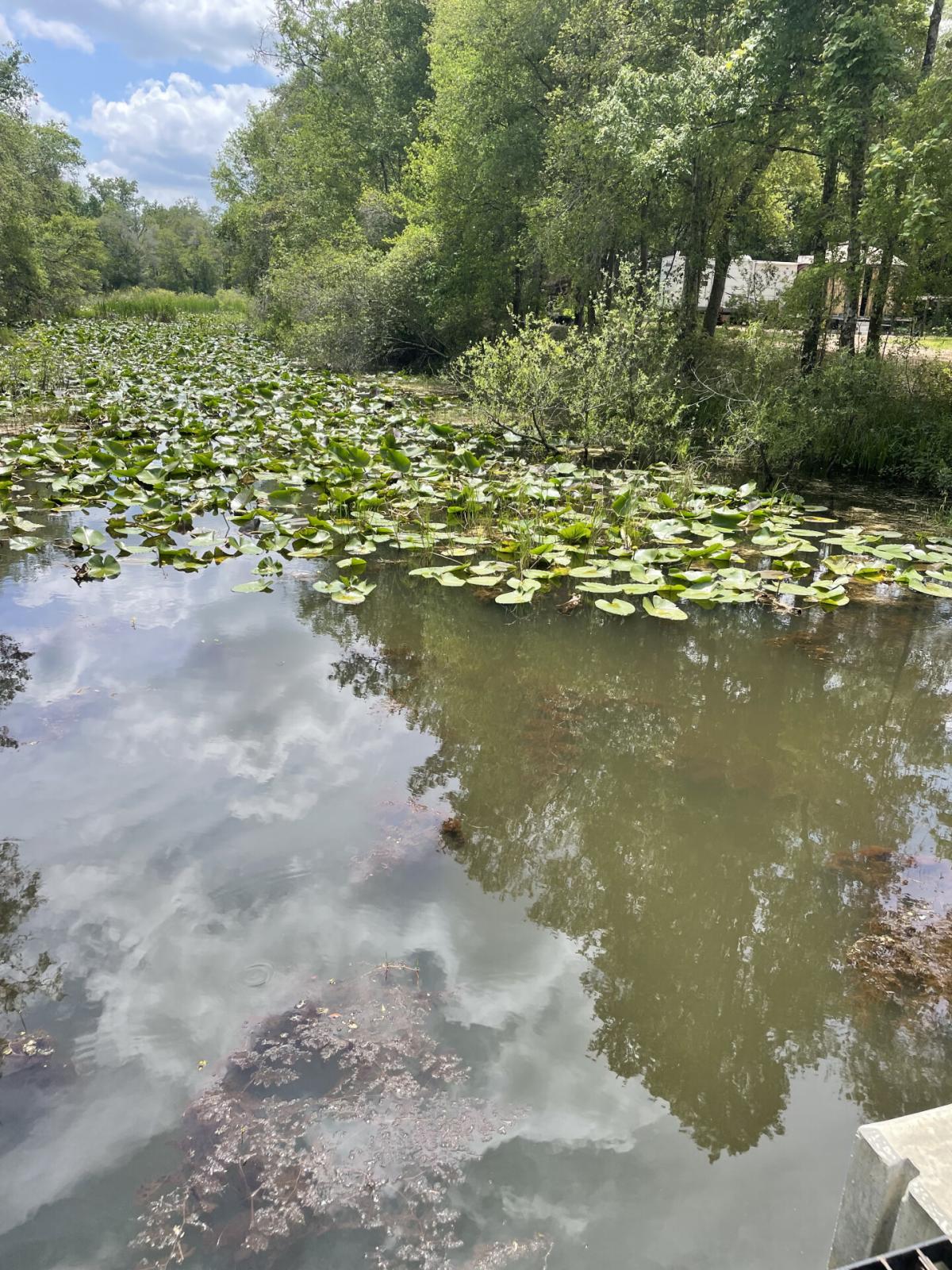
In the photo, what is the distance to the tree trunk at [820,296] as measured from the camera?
9.02 metres

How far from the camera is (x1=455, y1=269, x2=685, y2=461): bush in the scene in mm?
7766

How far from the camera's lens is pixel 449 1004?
2119 millimetres

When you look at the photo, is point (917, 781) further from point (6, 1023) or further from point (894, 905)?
point (6, 1023)

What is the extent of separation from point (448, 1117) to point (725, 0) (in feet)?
42.9

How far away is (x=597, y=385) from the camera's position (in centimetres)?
775

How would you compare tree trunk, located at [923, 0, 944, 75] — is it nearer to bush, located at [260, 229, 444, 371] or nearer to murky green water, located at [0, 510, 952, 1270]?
bush, located at [260, 229, 444, 371]

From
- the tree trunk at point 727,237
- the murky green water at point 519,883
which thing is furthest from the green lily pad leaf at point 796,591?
the tree trunk at point 727,237

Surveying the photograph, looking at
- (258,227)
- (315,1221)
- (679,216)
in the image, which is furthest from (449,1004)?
(258,227)

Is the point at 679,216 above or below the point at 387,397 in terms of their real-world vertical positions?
above

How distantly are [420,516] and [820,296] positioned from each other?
19.8 feet

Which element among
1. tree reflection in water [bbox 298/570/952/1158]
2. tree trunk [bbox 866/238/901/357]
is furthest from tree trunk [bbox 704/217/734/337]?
tree reflection in water [bbox 298/570/952/1158]

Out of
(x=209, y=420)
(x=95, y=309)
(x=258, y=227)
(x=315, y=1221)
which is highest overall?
(x=258, y=227)

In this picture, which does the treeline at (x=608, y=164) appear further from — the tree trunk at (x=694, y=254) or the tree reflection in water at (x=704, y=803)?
the tree reflection in water at (x=704, y=803)

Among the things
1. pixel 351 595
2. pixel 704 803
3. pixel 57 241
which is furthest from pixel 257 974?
pixel 57 241
